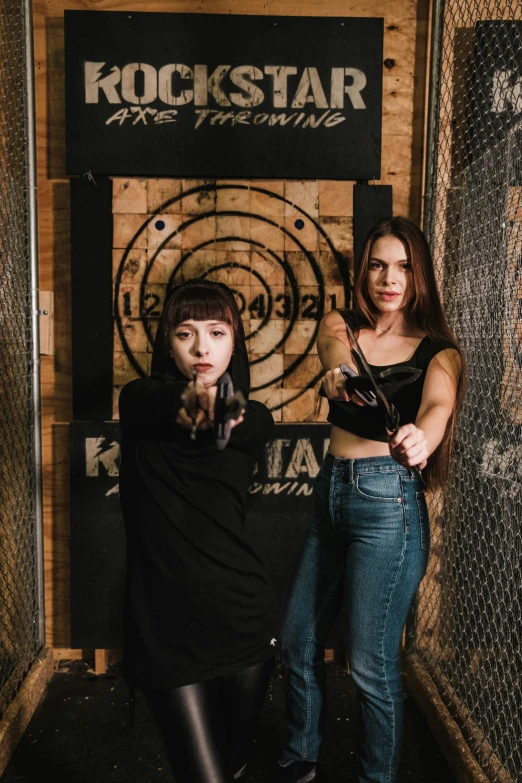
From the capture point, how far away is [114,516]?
2.56m

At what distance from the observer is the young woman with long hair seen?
1271 mm

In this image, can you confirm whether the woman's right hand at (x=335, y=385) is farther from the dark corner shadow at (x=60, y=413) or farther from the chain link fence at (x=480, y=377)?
the dark corner shadow at (x=60, y=413)

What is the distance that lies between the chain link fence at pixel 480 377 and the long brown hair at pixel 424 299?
0.29 metres

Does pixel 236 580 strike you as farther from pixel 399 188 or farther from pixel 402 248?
pixel 399 188

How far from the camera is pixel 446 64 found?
2.47 metres

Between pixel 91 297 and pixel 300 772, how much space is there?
5.79ft

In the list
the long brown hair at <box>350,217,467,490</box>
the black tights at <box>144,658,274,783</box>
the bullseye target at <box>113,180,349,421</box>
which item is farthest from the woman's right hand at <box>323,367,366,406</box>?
the bullseye target at <box>113,180,349,421</box>

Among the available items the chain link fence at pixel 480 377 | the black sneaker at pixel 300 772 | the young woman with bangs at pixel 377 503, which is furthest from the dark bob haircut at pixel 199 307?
the black sneaker at pixel 300 772

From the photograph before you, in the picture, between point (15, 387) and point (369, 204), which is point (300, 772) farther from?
point (369, 204)

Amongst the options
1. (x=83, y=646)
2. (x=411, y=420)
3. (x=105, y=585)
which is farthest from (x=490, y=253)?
(x=83, y=646)

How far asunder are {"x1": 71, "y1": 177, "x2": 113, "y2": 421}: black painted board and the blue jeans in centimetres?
113

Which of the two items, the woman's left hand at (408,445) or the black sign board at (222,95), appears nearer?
the woman's left hand at (408,445)

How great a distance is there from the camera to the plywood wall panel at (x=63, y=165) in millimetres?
2465

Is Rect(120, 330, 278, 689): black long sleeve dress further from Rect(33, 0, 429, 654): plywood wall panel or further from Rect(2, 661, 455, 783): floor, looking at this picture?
Rect(33, 0, 429, 654): plywood wall panel
